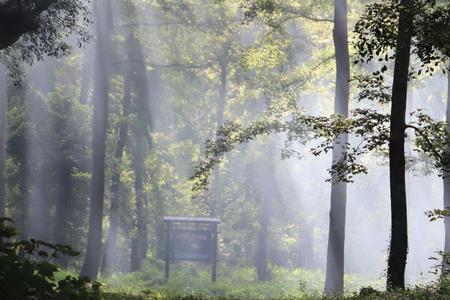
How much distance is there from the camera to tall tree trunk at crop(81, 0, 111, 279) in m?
24.5

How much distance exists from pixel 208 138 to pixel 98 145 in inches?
459

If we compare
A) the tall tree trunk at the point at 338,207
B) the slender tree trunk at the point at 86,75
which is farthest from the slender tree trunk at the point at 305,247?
the tall tree trunk at the point at 338,207

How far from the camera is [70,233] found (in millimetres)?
30422

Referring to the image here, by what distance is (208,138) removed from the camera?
3600 cm

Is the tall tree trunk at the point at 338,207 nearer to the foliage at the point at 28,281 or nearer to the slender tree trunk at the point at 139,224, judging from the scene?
the foliage at the point at 28,281

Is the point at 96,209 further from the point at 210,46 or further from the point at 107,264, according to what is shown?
the point at 210,46

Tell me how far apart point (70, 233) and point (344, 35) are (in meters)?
16.8

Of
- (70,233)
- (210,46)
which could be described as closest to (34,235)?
A: (70,233)

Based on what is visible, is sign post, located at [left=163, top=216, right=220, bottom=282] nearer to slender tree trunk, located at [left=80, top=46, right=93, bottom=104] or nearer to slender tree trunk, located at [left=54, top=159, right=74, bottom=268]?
slender tree trunk, located at [left=54, top=159, right=74, bottom=268]

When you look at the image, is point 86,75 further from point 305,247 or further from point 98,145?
point 305,247

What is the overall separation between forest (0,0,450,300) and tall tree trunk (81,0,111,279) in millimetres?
55

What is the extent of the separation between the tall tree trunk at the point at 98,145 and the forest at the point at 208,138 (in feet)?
0.18

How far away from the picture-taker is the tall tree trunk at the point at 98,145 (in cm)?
2448

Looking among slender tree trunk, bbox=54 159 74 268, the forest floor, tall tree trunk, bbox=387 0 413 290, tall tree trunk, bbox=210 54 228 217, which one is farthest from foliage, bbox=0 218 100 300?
tall tree trunk, bbox=210 54 228 217
